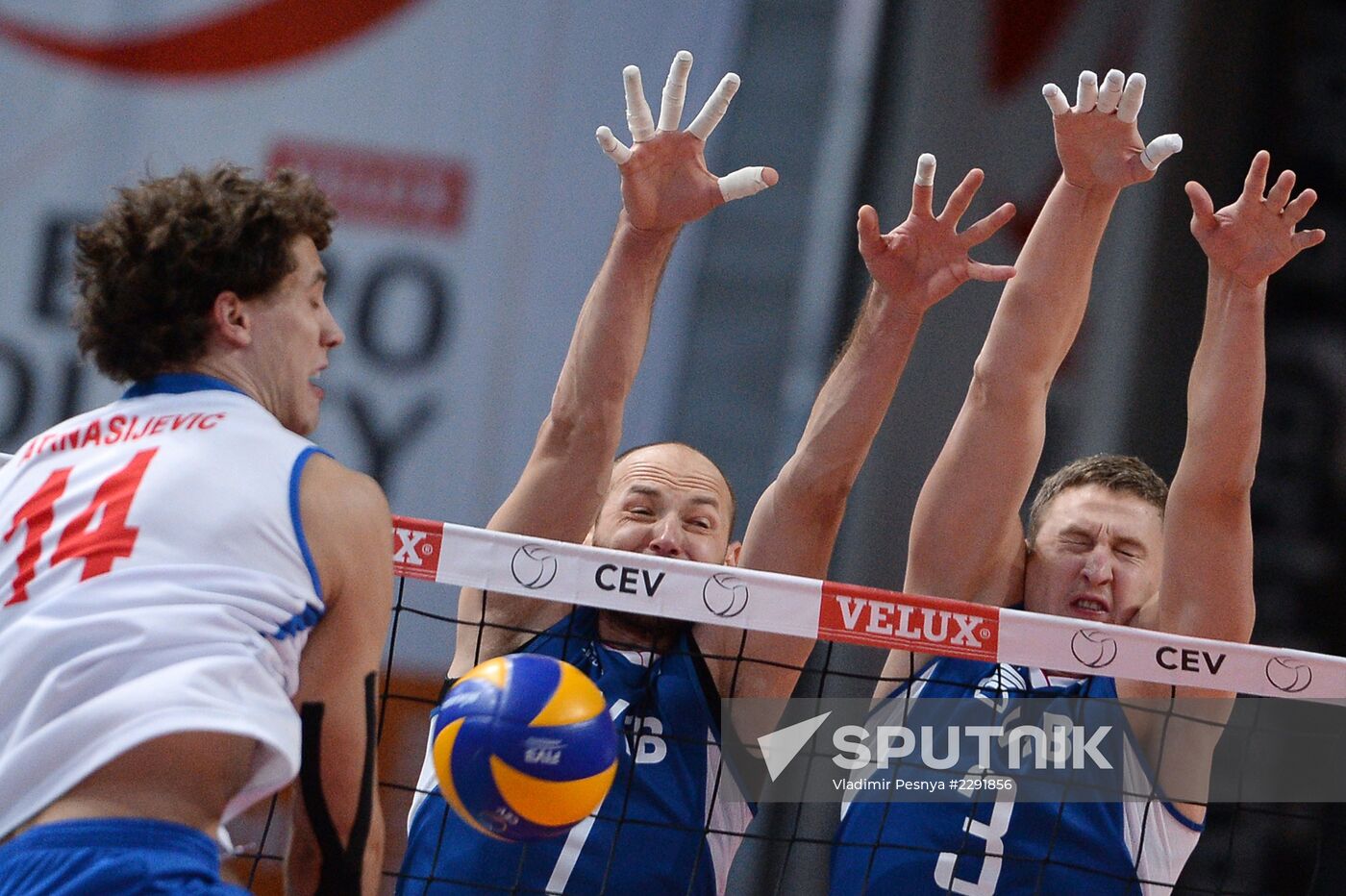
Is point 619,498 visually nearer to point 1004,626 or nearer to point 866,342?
point 866,342

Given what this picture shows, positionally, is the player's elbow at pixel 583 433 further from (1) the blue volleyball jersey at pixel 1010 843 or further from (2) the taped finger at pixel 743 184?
(1) the blue volleyball jersey at pixel 1010 843

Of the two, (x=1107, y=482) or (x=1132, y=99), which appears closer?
(x=1132, y=99)

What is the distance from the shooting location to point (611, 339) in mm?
3598

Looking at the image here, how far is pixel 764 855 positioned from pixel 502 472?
74.2 inches

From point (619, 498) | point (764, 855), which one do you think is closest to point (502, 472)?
point (764, 855)

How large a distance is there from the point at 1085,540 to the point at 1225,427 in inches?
16.6

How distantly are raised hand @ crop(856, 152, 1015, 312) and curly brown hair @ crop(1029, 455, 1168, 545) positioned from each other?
557mm

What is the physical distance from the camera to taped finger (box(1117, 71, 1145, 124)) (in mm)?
3580

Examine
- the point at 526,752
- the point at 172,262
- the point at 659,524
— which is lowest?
the point at 526,752

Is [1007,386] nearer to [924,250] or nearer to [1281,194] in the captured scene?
[924,250]

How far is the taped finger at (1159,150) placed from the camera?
138 inches

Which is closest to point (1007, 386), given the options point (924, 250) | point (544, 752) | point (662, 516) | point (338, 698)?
point (924, 250)

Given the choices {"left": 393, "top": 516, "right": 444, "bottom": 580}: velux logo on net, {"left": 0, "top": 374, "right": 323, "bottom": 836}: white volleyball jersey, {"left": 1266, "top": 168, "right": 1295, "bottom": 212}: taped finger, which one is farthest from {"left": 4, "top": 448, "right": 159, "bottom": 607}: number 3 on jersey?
{"left": 1266, "top": 168, "right": 1295, "bottom": 212}: taped finger

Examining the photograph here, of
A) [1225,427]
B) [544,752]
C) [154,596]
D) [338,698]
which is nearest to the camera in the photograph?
[154,596]
